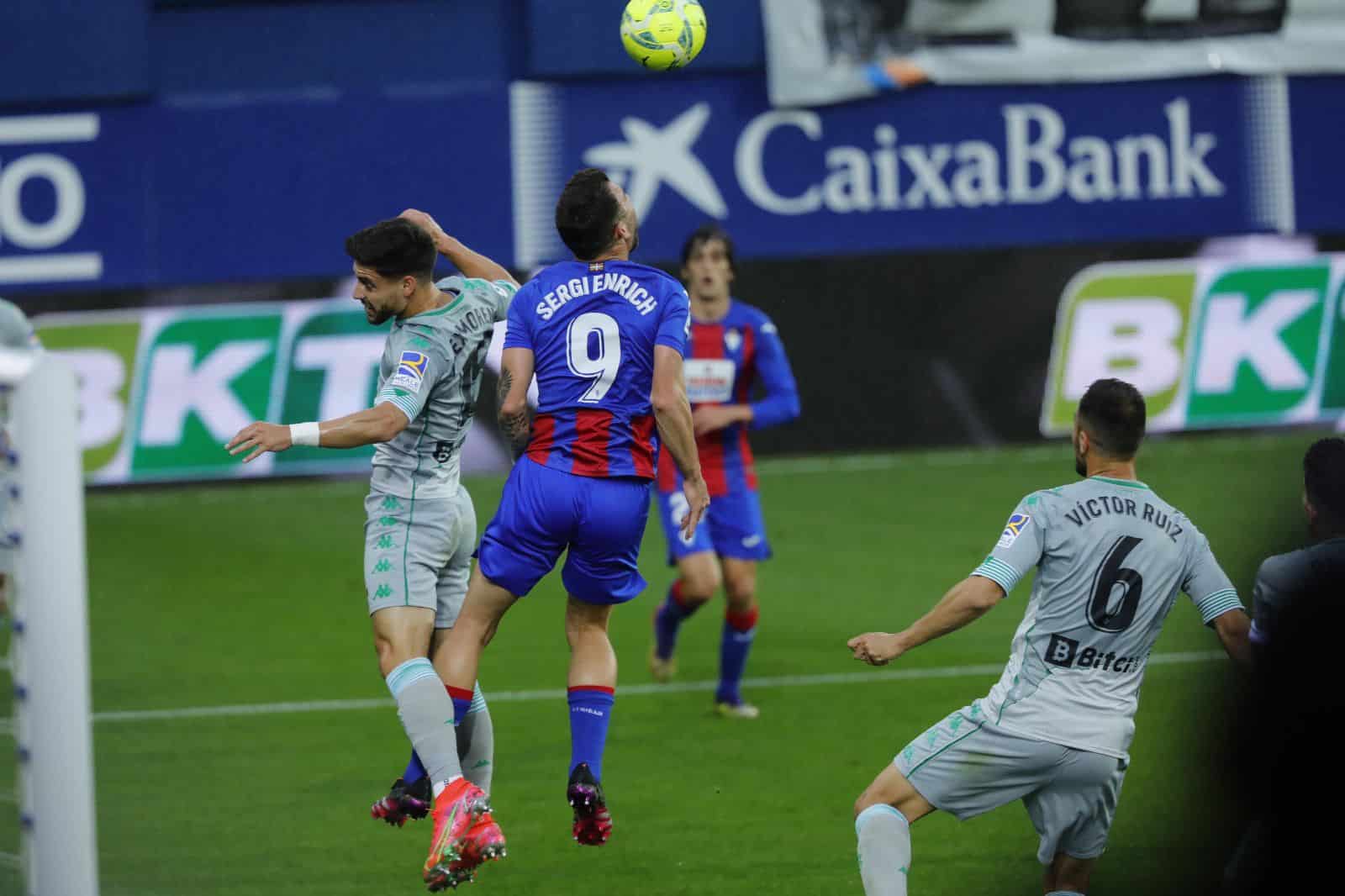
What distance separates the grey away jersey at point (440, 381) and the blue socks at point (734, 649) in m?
2.42

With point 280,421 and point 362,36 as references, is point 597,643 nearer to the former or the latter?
point 280,421

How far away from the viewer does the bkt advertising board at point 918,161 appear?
50.0 ft

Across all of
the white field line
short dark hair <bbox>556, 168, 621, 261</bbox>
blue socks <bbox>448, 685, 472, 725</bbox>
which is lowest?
the white field line

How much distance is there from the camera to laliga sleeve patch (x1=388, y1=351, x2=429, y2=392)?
5.91 metres

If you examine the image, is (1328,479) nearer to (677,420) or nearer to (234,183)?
(677,420)

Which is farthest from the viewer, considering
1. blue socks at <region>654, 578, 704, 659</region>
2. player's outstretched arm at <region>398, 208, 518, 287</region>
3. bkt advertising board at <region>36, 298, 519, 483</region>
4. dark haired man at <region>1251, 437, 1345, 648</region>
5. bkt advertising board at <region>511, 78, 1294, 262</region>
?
bkt advertising board at <region>511, 78, 1294, 262</region>

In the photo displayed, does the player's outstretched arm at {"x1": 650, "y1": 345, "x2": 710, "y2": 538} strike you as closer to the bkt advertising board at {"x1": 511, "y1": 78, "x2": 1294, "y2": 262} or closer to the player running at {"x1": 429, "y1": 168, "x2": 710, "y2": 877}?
the player running at {"x1": 429, "y1": 168, "x2": 710, "y2": 877}

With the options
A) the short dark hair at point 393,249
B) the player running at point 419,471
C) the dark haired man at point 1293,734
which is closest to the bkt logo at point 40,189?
the player running at point 419,471

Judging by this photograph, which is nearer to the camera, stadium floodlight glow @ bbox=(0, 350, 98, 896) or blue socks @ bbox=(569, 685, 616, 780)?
stadium floodlight glow @ bbox=(0, 350, 98, 896)

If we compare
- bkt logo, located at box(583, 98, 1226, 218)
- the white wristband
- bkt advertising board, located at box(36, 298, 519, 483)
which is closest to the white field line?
the white wristband

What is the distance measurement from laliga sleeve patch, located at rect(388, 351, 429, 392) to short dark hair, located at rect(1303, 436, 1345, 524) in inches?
108

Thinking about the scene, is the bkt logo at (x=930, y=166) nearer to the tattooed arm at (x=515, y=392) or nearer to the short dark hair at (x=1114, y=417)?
the tattooed arm at (x=515, y=392)

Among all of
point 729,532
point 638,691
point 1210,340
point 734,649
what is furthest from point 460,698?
point 1210,340

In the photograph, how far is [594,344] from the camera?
6.03 meters
